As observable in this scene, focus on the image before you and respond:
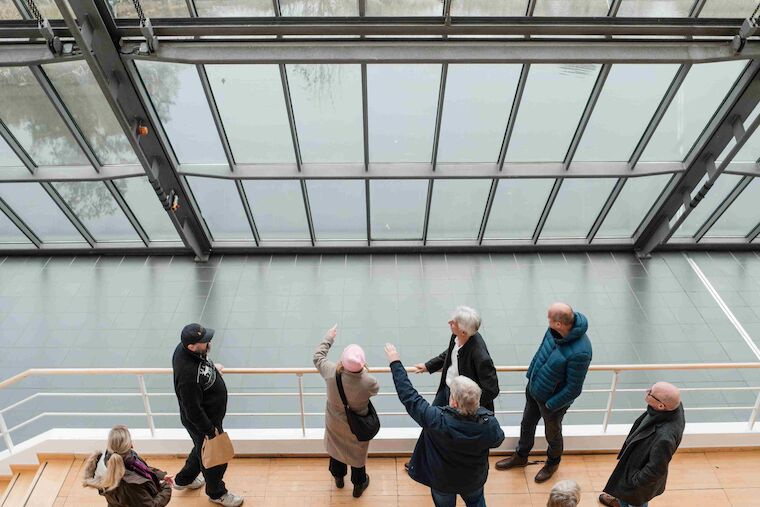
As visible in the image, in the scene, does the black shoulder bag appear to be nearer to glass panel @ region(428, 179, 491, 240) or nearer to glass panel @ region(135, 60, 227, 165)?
glass panel @ region(135, 60, 227, 165)

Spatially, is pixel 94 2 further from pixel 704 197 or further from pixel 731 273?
pixel 731 273

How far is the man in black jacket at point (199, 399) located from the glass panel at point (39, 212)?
617 centimetres

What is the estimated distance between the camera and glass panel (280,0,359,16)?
6723 millimetres

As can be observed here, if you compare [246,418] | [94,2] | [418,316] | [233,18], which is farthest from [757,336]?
[94,2]

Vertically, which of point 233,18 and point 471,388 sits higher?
point 233,18

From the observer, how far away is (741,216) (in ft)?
34.3

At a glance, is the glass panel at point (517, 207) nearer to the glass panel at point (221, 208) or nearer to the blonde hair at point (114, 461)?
the glass panel at point (221, 208)

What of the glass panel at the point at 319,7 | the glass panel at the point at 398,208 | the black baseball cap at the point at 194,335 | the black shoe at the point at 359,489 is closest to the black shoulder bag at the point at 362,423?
the black shoe at the point at 359,489

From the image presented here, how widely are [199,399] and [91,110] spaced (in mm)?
4898

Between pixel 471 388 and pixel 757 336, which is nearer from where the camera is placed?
pixel 471 388

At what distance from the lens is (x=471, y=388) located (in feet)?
12.9

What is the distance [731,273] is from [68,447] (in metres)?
9.65

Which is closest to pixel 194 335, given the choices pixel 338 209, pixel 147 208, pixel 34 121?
pixel 34 121

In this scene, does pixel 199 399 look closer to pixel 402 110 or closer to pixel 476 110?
pixel 402 110
